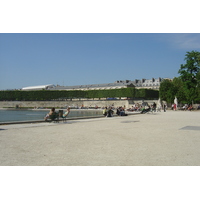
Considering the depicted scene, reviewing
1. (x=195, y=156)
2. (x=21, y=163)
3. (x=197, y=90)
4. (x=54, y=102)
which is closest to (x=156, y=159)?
(x=195, y=156)

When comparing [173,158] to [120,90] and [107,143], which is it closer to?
[107,143]

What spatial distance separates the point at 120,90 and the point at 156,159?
6348 cm

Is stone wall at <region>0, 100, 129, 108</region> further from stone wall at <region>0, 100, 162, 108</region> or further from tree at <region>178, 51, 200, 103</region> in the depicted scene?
tree at <region>178, 51, 200, 103</region>

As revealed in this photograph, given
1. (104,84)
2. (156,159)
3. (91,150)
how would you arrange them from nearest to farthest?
(156,159), (91,150), (104,84)

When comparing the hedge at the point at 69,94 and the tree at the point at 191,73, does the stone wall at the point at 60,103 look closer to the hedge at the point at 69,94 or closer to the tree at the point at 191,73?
the hedge at the point at 69,94

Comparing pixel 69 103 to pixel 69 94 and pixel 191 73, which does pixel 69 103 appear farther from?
pixel 191 73

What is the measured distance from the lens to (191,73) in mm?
39719

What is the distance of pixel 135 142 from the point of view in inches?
288

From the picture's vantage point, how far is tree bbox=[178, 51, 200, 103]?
3900 centimetres

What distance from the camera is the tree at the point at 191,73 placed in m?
39.0

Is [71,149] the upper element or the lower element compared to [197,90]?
lower

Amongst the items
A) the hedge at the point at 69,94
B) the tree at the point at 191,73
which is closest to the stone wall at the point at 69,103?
the hedge at the point at 69,94

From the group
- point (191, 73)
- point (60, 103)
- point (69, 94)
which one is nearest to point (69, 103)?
point (60, 103)

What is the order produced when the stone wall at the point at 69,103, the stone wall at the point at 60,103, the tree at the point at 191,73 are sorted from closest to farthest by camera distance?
the tree at the point at 191,73 < the stone wall at the point at 69,103 < the stone wall at the point at 60,103
